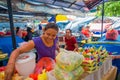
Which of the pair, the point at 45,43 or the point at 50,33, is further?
the point at 45,43

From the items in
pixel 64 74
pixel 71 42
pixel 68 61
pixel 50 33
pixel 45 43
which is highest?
pixel 50 33

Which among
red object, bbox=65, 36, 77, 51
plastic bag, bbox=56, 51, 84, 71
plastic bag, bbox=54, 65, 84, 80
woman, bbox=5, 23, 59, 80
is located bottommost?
red object, bbox=65, 36, 77, 51

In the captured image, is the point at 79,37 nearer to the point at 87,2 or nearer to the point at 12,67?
the point at 87,2

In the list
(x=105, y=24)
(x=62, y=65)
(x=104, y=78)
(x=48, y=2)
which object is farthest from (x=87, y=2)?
(x=105, y=24)

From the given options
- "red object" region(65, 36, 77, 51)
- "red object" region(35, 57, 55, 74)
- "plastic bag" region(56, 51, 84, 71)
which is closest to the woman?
"red object" region(35, 57, 55, 74)

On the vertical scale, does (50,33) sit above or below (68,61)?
above

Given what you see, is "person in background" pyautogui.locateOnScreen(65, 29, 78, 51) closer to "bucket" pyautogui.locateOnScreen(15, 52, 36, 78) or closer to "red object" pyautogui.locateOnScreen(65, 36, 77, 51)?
"red object" pyautogui.locateOnScreen(65, 36, 77, 51)

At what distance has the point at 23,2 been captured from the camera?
364 cm

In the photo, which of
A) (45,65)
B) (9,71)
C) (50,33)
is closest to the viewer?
(9,71)

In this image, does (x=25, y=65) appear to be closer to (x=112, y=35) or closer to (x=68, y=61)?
(x=68, y=61)

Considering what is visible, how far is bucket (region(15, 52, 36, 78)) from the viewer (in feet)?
6.04

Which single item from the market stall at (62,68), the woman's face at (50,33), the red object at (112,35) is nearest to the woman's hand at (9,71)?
the market stall at (62,68)

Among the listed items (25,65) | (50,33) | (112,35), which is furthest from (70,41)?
(25,65)

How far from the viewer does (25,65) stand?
185 cm
